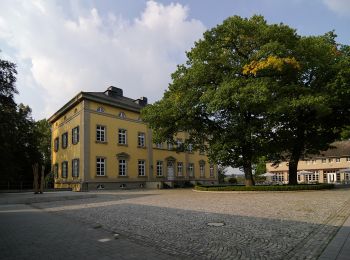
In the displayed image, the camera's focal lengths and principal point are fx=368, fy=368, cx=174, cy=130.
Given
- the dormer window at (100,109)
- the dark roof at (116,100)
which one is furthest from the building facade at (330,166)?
the dormer window at (100,109)

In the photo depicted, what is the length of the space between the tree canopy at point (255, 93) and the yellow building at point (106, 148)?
7074mm

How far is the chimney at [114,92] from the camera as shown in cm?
4288

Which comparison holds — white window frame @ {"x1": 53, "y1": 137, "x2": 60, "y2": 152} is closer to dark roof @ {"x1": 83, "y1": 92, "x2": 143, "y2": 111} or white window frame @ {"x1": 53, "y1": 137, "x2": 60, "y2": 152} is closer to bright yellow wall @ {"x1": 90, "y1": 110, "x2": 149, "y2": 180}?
dark roof @ {"x1": 83, "y1": 92, "x2": 143, "y2": 111}

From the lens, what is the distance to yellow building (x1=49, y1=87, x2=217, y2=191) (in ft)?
125

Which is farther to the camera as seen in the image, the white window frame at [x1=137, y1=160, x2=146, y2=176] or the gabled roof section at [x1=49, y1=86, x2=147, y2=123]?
the white window frame at [x1=137, y1=160, x2=146, y2=176]

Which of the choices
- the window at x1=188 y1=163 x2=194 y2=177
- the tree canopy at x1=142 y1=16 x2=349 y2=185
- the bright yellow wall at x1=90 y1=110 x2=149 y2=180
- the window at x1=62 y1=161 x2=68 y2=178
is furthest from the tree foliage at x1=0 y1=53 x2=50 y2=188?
the window at x1=188 y1=163 x2=194 y2=177

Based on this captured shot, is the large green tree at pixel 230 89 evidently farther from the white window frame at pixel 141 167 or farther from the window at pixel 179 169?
the window at pixel 179 169

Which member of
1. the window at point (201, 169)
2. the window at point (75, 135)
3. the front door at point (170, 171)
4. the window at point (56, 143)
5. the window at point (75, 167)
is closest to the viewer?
the window at point (75, 167)

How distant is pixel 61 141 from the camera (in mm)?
45094

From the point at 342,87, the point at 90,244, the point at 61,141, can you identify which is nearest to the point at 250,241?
the point at 90,244

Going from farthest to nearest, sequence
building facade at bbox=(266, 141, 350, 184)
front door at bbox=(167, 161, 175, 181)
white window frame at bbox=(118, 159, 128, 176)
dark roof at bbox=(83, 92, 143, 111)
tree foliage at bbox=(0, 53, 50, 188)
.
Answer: building facade at bbox=(266, 141, 350, 184)
front door at bbox=(167, 161, 175, 181)
white window frame at bbox=(118, 159, 128, 176)
dark roof at bbox=(83, 92, 143, 111)
tree foliage at bbox=(0, 53, 50, 188)

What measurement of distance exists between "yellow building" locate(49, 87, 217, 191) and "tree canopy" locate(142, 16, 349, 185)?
7.07m

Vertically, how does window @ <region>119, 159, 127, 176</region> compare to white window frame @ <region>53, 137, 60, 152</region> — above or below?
below

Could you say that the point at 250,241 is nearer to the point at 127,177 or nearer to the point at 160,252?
the point at 160,252
